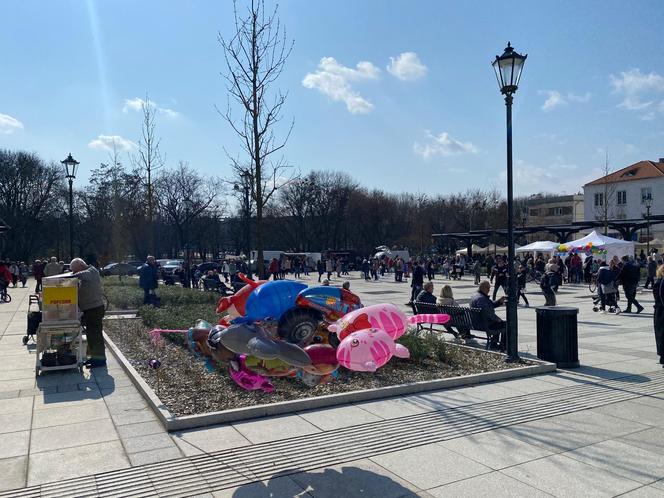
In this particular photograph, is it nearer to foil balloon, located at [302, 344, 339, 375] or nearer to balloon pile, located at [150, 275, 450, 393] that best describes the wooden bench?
balloon pile, located at [150, 275, 450, 393]

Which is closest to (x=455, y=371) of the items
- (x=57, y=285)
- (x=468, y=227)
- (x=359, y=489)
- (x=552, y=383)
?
(x=552, y=383)

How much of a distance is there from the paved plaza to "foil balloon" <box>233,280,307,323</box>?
4.48ft

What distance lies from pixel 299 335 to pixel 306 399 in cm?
217

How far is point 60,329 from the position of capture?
359 inches

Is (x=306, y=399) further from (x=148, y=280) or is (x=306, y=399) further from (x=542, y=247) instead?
(x=542, y=247)

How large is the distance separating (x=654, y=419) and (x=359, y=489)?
154 inches

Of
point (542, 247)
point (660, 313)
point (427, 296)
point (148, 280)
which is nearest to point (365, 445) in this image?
point (660, 313)

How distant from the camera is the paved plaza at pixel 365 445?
478cm

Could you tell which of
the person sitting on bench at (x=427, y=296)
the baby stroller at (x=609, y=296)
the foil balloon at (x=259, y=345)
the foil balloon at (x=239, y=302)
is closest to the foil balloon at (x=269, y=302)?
the foil balloon at (x=259, y=345)

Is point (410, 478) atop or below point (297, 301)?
below

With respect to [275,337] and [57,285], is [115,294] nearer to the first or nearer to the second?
[57,285]

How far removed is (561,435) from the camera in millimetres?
5988

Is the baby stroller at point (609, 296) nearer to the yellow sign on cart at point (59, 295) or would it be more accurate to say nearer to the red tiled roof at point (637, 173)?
the yellow sign on cart at point (59, 295)

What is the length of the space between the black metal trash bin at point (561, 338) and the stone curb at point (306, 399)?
0.30 meters
